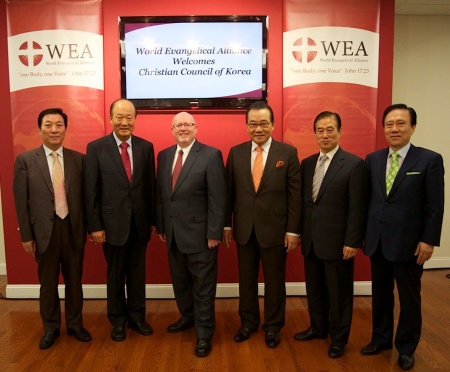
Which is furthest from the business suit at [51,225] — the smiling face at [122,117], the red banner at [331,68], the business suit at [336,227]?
the red banner at [331,68]

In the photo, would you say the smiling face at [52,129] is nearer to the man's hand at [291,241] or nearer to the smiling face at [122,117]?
the smiling face at [122,117]

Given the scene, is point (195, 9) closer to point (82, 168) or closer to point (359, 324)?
A: point (82, 168)

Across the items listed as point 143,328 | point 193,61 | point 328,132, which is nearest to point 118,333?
point 143,328

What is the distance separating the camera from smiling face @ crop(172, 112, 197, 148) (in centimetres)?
296

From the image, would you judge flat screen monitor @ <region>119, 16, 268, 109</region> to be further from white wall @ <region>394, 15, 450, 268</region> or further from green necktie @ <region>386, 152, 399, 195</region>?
white wall @ <region>394, 15, 450, 268</region>

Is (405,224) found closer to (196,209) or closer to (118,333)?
(196,209)

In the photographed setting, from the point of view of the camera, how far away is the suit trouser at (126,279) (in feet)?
10.3

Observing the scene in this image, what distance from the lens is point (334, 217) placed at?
2.81 meters

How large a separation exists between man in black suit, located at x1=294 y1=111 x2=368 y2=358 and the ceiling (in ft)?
8.36

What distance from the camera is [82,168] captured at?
3141 mm

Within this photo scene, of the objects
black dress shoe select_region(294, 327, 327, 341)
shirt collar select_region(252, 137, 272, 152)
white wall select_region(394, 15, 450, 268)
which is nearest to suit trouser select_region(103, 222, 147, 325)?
shirt collar select_region(252, 137, 272, 152)

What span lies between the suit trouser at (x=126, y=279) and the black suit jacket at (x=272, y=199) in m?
0.87

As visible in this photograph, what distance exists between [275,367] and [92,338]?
4.88ft

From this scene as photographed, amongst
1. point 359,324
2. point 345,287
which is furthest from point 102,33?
point 359,324
